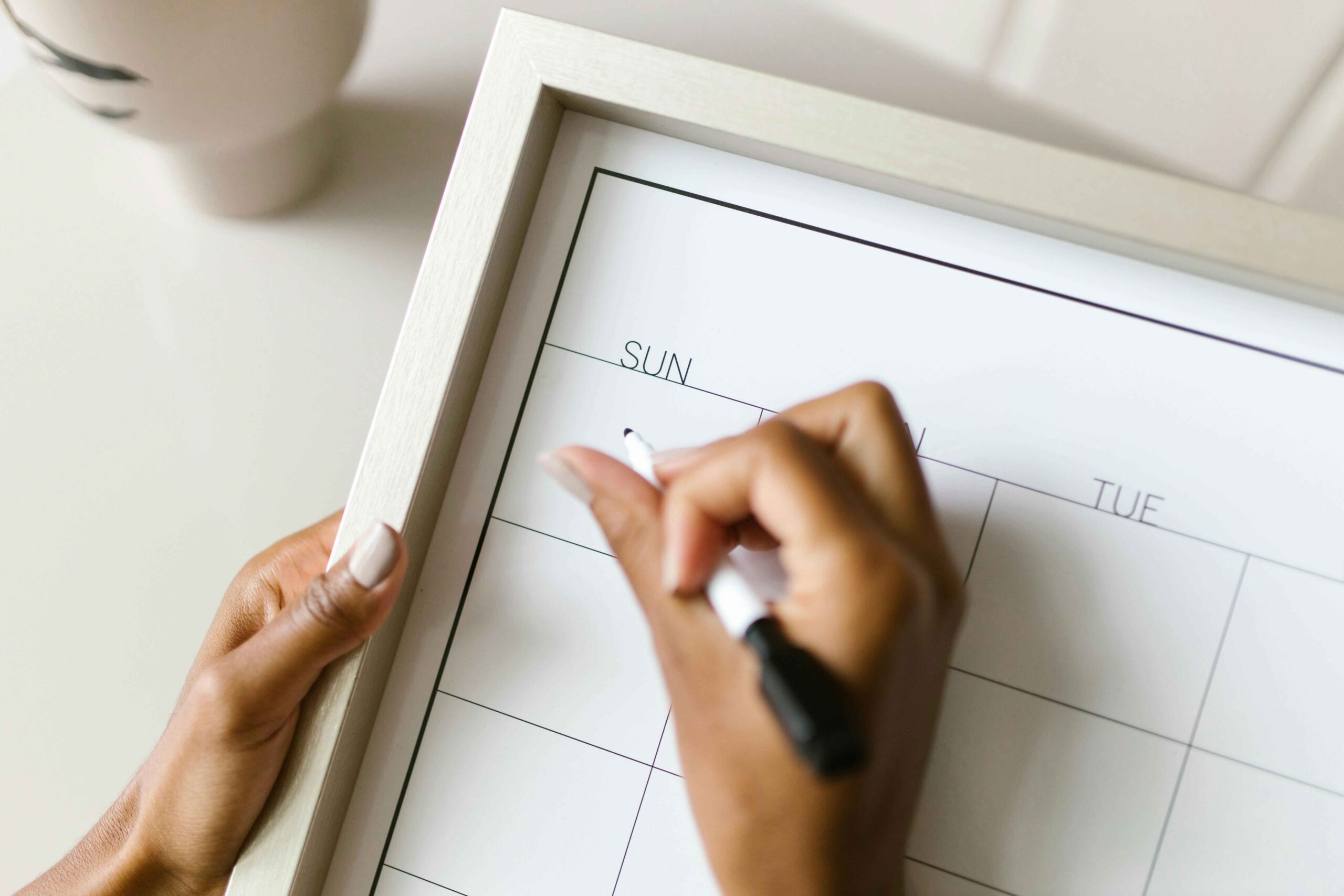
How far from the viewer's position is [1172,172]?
1.89 ft

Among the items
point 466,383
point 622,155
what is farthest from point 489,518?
point 622,155

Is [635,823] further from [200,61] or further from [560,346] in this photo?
[200,61]

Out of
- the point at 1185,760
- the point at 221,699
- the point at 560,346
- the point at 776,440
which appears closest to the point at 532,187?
the point at 560,346

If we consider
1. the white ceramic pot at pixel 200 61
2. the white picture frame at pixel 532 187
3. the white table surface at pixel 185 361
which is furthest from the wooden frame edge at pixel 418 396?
the white table surface at pixel 185 361

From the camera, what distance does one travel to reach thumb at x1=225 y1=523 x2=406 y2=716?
39 cm

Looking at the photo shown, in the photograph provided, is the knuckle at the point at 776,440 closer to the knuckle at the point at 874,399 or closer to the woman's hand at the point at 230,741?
the knuckle at the point at 874,399

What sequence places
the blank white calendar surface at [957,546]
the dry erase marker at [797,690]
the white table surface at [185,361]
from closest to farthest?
1. the dry erase marker at [797,690]
2. the blank white calendar surface at [957,546]
3. the white table surface at [185,361]

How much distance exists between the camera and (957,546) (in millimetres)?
412

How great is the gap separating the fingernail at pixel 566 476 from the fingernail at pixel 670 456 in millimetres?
31

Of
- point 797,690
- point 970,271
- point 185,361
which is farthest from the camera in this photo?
point 185,361

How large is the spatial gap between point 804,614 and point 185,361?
48cm

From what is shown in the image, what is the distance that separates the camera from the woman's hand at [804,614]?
33 cm

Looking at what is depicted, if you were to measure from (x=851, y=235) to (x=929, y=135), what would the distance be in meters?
0.05

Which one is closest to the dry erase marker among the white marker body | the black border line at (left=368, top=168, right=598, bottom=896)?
the white marker body
